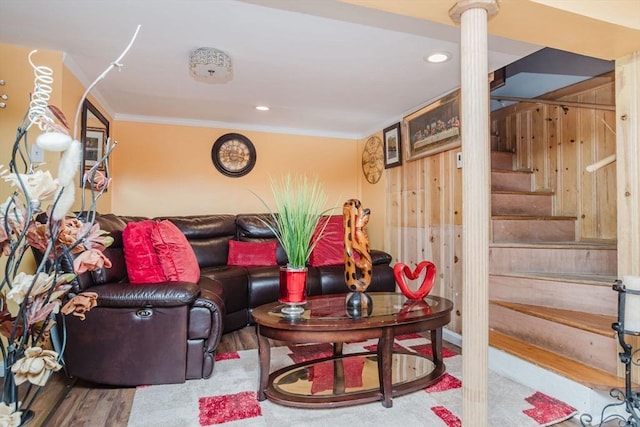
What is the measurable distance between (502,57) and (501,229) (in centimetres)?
125

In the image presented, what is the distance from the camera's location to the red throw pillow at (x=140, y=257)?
2.34 m

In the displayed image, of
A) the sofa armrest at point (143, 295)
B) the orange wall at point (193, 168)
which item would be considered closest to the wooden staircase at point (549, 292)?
the sofa armrest at point (143, 295)

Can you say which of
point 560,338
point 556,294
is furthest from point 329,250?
point 560,338

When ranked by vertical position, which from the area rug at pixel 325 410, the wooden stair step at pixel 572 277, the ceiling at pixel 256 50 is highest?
the ceiling at pixel 256 50

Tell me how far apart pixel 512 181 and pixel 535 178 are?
0.79ft

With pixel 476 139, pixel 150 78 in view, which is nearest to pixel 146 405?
pixel 476 139

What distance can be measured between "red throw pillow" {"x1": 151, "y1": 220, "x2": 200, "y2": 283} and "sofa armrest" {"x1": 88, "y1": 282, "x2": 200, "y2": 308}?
0.25m

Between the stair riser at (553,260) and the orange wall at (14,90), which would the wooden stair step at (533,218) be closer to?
the stair riser at (553,260)

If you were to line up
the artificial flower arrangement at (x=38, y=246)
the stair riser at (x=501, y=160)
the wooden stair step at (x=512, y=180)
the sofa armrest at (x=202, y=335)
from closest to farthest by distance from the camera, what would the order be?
the artificial flower arrangement at (x=38, y=246), the sofa armrest at (x=202, y=335), the wooden stair step at (x=512, y=180), the stair riser at (x=501, y=160)

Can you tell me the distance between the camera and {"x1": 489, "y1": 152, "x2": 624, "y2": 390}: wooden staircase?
1968mm

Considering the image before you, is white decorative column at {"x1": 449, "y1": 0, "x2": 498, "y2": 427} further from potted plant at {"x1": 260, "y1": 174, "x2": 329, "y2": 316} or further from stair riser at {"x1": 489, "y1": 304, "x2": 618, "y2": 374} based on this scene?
stair riser at {"x1": 489, "y1": 304, "x2": 618, "y2": 374}

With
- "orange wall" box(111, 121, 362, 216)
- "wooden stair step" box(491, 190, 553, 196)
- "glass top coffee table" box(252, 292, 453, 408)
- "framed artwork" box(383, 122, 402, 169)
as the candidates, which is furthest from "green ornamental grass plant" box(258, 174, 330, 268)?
"orange wall" box(111, 121, 362, 216)

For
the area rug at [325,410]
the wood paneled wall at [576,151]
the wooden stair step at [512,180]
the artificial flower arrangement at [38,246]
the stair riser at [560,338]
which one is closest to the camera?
the artificial flower arrangement at [38,246]

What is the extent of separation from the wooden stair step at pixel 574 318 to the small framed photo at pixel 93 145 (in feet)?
11.2
